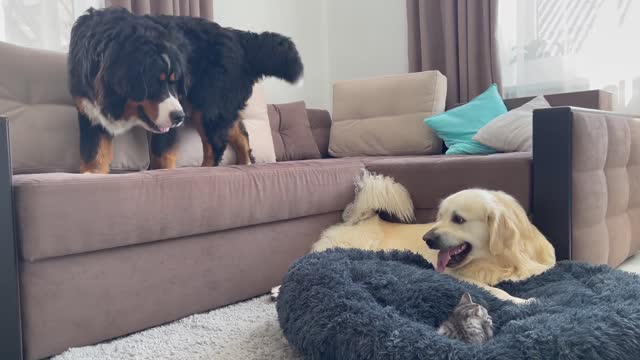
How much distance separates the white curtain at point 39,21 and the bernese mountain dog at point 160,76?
27.2 inches

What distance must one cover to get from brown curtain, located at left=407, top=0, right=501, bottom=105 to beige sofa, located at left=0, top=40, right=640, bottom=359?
3.72 ft

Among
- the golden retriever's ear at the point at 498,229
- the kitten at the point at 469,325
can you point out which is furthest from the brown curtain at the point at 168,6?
the kitten at the point at 469,325

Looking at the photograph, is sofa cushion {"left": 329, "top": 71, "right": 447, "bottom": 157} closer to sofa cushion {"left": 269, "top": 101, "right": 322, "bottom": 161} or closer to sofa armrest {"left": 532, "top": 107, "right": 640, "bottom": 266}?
sofa cushion {"left": 269, "top": 101, "right": 322, "bottom": 161}

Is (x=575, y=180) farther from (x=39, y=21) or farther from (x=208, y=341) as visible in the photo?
(x=39, y=21)

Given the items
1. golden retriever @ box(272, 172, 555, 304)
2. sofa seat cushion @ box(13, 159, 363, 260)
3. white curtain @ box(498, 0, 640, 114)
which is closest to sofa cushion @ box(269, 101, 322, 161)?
sofa seat cushion @ box(13, 159, 363, 260)

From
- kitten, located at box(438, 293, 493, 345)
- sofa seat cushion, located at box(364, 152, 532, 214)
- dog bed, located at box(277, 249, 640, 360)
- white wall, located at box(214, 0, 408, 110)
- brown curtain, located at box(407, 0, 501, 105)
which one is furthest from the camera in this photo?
white wall, located at box(214, 0, 408, 110)

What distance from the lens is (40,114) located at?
67.0 inches

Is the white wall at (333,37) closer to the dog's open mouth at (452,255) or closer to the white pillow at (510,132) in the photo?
the white pillow at (510,132)

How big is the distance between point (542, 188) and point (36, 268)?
4.63 feet

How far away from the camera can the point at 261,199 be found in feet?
5.23

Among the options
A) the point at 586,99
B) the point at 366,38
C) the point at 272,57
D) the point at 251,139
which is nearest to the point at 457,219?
the point at 272,57

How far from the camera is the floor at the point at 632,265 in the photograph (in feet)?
6.15

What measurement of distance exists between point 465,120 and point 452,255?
1197 mm

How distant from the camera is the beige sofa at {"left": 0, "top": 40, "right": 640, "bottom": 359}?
1.15 m
